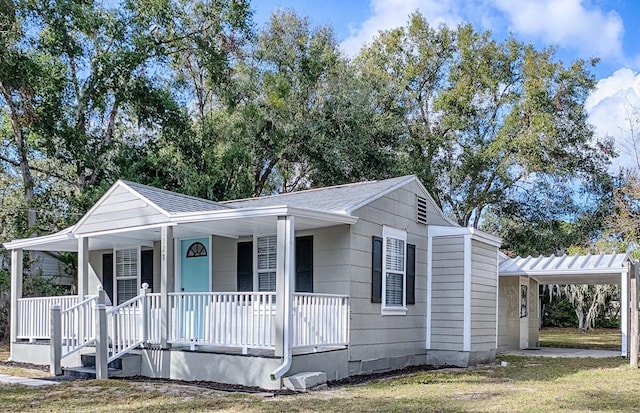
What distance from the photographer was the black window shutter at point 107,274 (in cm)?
1275

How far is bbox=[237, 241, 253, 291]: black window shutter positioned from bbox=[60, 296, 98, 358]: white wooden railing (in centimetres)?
238

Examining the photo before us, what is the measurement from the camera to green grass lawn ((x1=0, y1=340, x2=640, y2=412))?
6527 mm

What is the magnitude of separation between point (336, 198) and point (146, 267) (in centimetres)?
428

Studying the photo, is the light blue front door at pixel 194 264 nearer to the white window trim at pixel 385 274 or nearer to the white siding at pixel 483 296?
the white window trim at pixel 385 274

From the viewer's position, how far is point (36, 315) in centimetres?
1143

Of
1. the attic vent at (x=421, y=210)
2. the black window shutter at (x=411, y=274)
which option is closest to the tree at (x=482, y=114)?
the attic vent at (x=421, y=210)

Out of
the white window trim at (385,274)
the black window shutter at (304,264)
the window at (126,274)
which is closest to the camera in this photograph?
the black window shutter at (304,264)

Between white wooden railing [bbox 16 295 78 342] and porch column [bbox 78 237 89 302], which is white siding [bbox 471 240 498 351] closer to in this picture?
porch column [bbox 78 237 89 302]

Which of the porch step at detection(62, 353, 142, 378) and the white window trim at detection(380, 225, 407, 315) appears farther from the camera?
the white window trim at detection(380, 225, 407, 315)

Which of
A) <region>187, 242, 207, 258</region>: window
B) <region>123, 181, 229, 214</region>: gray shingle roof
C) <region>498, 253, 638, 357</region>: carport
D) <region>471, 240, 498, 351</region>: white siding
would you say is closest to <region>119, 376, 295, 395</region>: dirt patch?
<region>123, 181, 229, 214</region>: gray shingle roof

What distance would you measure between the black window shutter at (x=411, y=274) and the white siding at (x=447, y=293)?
0.67 metres

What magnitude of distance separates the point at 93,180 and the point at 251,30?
7.53 m

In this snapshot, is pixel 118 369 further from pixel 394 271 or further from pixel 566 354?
pixel 566 354

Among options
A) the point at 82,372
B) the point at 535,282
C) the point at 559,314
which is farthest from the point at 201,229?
the point at 559,314
